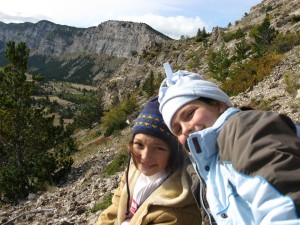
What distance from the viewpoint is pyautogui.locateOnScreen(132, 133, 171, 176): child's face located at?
2594mm

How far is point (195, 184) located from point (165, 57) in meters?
56.8

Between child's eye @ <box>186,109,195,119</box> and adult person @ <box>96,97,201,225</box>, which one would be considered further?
adult person @ <box>96,97,201,225</box>

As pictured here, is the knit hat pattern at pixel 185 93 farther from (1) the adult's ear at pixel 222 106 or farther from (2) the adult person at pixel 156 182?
(2) the adult person at pixel 156 182

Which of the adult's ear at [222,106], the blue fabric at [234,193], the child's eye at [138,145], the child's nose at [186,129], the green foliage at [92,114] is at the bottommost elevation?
the green foliage at [92,114]

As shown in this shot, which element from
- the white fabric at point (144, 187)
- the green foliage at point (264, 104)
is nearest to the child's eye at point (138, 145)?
the white fabric at point (144, 187)

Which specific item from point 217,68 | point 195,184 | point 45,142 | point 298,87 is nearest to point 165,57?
point 217,68

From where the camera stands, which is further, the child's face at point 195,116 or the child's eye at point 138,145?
the child's eye at point 138,145

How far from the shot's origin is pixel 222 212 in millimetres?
1514

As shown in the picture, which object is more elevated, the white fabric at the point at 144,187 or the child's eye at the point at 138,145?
the child's eye at the point at 138,145

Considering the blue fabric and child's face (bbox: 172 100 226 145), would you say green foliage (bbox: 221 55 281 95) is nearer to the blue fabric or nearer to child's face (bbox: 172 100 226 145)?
child's face (bbox: 172 100 226 145)

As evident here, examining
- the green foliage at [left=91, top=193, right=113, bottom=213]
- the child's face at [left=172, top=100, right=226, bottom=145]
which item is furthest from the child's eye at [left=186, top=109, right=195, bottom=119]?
the green foliage at [left=91, top=193, right=113, bottom=213]

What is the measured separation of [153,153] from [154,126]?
0.74ft

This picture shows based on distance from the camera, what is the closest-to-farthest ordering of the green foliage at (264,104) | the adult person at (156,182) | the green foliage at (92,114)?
the adult person at (156,182)
the green foliage at (264,104)
the green foliage at (92,114)

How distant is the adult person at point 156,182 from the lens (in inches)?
94.2
